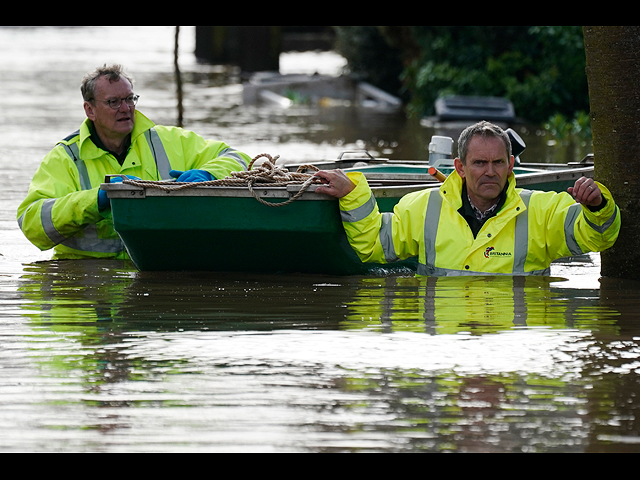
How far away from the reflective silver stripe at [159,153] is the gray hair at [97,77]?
14.9 inches

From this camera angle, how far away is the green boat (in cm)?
663

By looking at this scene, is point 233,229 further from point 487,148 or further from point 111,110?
point 487,148

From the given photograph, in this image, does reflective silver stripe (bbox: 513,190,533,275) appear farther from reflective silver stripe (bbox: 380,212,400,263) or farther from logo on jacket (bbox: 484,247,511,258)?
reflective silver stripe (bbox: 380,212,400,263)

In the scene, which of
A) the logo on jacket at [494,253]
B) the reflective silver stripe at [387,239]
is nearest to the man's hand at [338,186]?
the reflective silver stripe at [387,239]

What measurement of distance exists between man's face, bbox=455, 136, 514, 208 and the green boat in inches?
34.2

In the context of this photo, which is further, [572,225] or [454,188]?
[454,188]

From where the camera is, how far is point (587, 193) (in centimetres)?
587

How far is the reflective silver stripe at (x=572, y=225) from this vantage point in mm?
6152

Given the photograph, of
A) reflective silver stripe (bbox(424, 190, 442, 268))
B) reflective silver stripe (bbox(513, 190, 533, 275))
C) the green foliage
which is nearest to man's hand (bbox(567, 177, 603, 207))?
reflective silver stripe (bbox(513, 190, 533, 275))

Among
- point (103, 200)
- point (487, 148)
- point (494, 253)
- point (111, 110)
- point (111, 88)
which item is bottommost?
point (494, 253)

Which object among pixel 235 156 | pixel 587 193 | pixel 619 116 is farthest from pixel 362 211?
pixel 619 116

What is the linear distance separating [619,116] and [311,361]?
8.48ft
